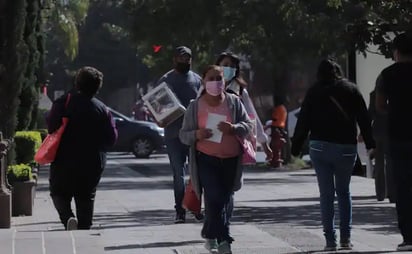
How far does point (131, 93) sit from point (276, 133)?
50.5 meters

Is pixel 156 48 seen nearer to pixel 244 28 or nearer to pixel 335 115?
pixel 244 28

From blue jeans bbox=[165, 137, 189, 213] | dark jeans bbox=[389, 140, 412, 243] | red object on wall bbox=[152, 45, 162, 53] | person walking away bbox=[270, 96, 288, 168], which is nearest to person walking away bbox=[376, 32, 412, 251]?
dark jeans bbox=[389, 140, 412, 243]

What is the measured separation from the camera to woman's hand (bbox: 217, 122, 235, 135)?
967 cm

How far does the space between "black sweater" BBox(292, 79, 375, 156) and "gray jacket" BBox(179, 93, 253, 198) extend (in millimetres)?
614

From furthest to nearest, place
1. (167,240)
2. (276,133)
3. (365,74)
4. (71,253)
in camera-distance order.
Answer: (276,133) < (365,74) < (167,240) < (71,253)

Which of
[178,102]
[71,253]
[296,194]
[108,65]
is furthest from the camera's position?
[108,65]

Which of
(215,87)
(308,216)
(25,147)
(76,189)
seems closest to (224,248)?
(215,87)

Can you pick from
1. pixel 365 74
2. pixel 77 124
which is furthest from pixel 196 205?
pixel 365 74

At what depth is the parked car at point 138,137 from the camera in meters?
35.2

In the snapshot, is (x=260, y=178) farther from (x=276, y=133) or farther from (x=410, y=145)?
(x=410, y=145)

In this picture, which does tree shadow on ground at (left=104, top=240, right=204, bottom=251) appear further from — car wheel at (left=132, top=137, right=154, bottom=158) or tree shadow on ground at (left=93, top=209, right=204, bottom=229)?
car wheel at (left=132, top=137, right=154, bottom=158)

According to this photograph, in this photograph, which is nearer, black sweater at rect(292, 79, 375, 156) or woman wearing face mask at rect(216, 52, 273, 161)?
black sweater at rect(292, 79, 375, 156)

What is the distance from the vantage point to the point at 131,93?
7800 cm

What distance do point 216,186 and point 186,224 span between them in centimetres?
290
